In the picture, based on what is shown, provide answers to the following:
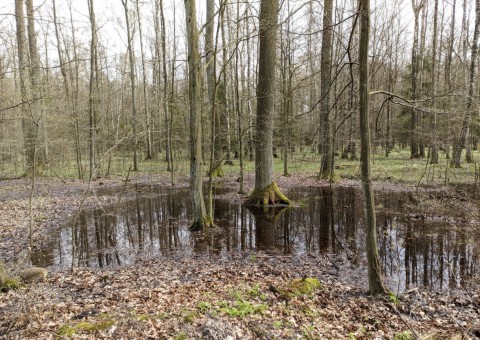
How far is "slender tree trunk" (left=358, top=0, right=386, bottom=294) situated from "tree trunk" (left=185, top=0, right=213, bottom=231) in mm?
5223

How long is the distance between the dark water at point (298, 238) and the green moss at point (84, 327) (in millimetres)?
3351

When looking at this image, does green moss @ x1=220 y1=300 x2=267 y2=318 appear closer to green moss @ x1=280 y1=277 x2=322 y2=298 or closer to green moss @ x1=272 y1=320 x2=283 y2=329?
green moss @ x1=272 y1=320 x2=283 y2=329

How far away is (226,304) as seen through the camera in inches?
196

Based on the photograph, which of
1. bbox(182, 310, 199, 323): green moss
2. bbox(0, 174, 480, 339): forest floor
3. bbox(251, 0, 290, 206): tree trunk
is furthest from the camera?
bbox(251, 0, 290, 206): tree trunk

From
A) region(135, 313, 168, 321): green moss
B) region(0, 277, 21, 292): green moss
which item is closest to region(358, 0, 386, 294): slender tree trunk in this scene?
region(135, 313, 168, 321): green moss

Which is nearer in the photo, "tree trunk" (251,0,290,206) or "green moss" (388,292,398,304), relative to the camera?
"green moss" (388,292,398,304)

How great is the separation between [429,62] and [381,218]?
28236 mm

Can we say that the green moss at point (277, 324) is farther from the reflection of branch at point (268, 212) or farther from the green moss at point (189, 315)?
the reflection of branch at point (268, 212)

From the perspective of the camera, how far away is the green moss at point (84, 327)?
4.07 meters

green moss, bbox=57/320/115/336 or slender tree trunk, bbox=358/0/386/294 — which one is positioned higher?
slender tree trunk, bbox=358/0/386/294

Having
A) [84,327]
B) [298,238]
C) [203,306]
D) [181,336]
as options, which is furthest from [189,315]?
[298,238]

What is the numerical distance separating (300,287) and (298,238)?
3.59 m

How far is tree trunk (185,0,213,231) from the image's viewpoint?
29.0 ft

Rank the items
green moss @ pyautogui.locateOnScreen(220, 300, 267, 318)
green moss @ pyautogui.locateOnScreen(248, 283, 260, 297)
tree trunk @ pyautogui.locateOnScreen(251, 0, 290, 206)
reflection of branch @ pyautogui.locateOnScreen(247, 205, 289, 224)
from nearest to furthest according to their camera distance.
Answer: green moss @ pyautogui.locateOnScreen(220, 300, 267, 318), green moss @ pyautogui.locateOnScreen(248, 283, 260, 297), reflection of branch @ pyautogui.locateOnScreen(247, 205, 289, 224), tree trunk @ pyautogui.locateOnScreen(251, 0, 290, 206)
